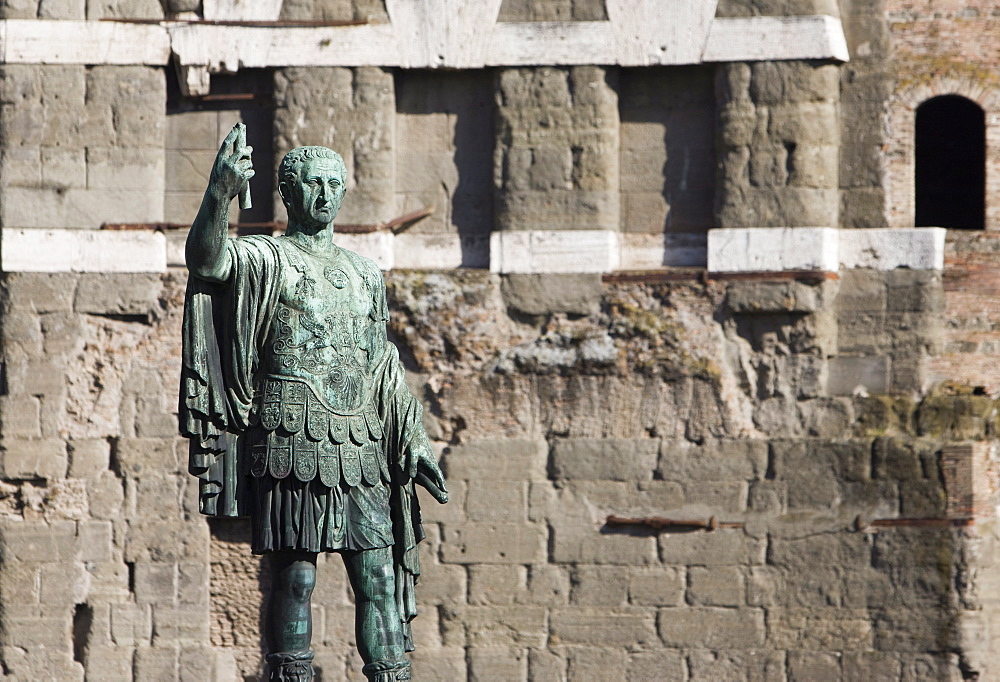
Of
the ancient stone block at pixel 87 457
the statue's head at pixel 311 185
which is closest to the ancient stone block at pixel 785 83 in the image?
the ancient stone block at pixel 87 457

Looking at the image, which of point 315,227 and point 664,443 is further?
point 664,443

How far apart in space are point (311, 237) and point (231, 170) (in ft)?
1.88

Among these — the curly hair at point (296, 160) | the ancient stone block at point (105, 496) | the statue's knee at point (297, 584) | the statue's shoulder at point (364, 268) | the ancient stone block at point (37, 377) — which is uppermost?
the curly hair at point (296, 160)

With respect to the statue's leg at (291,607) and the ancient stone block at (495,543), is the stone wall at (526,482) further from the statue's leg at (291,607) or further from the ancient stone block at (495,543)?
the statue's leg at (291,607)

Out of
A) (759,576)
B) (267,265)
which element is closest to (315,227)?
(267,265)

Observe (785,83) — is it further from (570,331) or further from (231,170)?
(231,170)

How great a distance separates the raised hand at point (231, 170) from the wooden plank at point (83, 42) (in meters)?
4.89

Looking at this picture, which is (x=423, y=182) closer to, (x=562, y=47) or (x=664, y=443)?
(x=562, y=47)

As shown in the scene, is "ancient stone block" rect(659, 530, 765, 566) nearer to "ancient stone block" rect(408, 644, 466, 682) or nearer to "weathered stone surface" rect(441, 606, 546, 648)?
"weathered stone surface" rect(441, 606, 546, 648)

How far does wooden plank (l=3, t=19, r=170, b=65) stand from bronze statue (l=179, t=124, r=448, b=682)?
15.1 feet

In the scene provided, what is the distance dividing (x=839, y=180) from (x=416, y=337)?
274 centimetres

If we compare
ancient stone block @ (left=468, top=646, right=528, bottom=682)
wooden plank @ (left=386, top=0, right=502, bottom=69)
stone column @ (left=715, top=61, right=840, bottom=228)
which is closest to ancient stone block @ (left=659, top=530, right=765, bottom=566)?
ancient stone block @ (left=468, top=646, right=528, bottom=682)

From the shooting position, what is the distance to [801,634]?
11242 millimetres

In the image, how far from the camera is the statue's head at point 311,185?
725 cm
